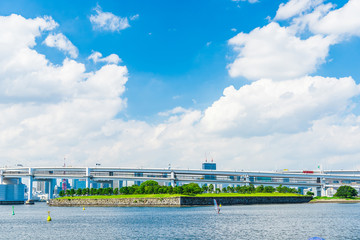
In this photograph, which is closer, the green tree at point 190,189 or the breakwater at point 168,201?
the breakwater at point 168,201

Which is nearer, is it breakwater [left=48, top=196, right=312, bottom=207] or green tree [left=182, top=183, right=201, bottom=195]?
breakwater [left=48, top=196, right=312, bottom=207]

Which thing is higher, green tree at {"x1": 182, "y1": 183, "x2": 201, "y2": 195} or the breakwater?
green tree at {"x1": 182, "y1": 183, "x2": 201, "y2": 195}

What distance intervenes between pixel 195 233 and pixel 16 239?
26.2 metres

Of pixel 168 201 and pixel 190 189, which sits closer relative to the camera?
pixel 168 201

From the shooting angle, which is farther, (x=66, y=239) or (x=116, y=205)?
(x=116, y=205)

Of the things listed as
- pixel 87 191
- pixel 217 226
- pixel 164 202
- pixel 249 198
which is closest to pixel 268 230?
pixel 217 226

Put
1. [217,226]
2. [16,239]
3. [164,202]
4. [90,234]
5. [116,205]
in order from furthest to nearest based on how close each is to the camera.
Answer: [116,205] < [164,202] < [217,226] < [90,234] < [16,239]

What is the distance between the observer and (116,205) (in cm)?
16512

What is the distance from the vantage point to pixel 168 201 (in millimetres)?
152000

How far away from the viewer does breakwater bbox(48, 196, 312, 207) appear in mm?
151125

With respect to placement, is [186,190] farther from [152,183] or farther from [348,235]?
[348,235]

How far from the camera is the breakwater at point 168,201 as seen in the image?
496ft

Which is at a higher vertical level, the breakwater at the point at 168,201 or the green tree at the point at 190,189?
the green tree at the point at 190,189

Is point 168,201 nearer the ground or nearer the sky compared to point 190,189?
nearer the ground
